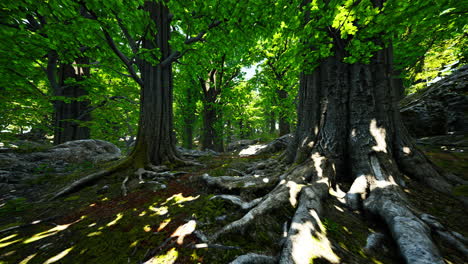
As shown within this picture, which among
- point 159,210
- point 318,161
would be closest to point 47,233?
point 159,210

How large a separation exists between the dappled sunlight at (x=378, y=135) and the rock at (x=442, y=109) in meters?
5.02

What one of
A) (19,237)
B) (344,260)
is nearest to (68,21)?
(19,237)

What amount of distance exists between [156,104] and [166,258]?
6.18 metres

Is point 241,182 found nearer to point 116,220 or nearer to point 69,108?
point 116,220

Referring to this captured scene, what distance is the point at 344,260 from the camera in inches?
69.4

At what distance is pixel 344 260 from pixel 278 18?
7.52m

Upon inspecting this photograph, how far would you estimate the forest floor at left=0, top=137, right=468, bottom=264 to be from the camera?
200 centimetres

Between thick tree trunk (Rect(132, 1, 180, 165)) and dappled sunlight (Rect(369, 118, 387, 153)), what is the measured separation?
7048 millimetres

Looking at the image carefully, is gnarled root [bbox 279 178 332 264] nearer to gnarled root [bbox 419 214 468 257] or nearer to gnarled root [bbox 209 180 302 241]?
gnarled root [bbox 209 180 302 241]

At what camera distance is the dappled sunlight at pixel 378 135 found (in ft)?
11.7

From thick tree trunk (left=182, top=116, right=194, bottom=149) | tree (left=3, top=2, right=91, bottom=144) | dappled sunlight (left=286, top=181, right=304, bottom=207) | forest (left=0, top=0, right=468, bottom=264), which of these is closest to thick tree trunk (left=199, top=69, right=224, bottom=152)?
thick tree trunk (left=182, top=116, right=194, bottom=149)

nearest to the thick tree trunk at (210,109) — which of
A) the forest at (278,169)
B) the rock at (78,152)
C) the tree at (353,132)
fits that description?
the forest at (278,169)

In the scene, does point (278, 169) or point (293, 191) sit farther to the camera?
point (278, 169)

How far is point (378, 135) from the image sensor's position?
3.67 m
